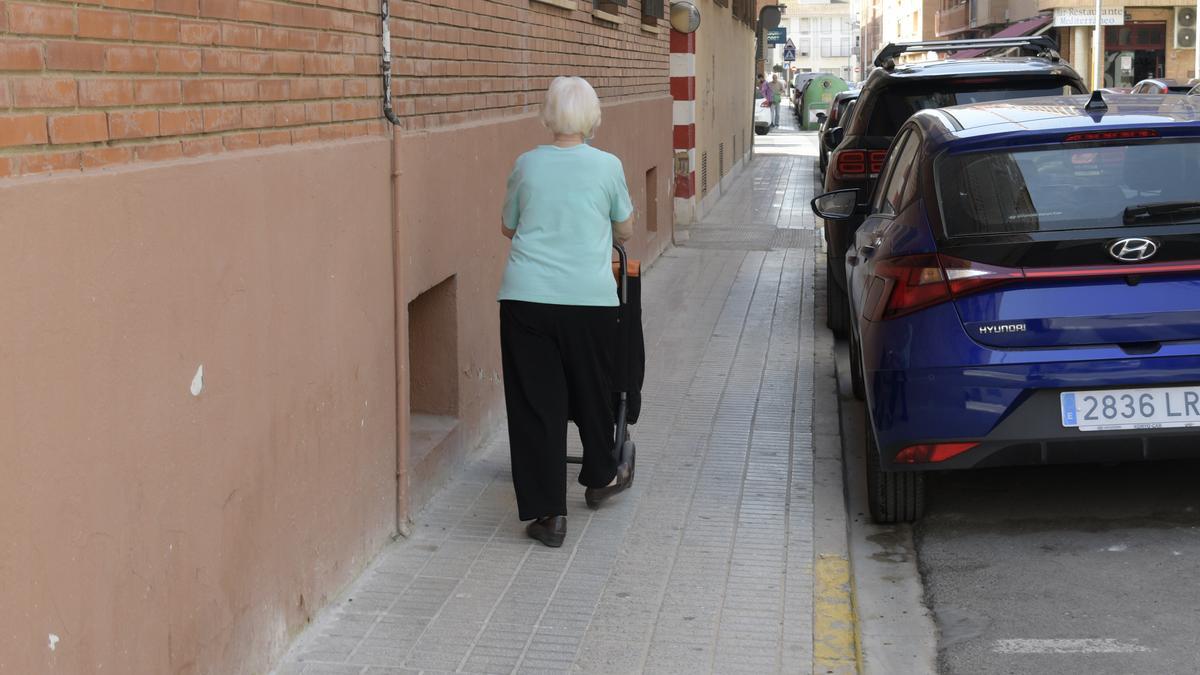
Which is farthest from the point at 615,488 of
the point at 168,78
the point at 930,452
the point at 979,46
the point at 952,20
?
the point at 952,20

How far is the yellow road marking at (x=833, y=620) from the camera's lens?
4582mm

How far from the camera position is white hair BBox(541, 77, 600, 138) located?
557 cm

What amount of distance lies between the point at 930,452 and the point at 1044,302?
66 cm

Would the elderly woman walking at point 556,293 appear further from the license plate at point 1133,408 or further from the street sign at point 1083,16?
the street sign at point 1083,16

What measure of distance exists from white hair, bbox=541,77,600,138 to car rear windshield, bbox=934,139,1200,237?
132 centimetres

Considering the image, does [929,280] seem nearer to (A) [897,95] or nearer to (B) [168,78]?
(B) [168,78]

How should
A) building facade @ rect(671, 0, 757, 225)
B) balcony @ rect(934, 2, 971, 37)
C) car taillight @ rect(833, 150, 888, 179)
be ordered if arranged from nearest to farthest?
car taillight @ rect(833, 150, 888, 179) < building facade @ rect(671, 0, 757, 225) < balcony @ rect(934, 2, 971, 37)

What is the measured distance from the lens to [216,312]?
3898 millimetres

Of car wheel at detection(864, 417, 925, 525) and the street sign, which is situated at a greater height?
the street sign

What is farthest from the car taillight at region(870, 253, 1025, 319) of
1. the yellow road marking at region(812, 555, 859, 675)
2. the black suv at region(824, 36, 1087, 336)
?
the black suv at region(824, 36, 1087, 336)

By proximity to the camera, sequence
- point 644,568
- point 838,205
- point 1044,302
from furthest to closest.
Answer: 1. point 838,205
2. point 644,568
3. point 1044,302

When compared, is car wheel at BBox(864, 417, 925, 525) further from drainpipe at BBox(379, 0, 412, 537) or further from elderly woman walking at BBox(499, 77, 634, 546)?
drainpipe at BBox(379, 0, 412, 537)

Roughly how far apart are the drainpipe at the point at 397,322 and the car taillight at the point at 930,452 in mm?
1791

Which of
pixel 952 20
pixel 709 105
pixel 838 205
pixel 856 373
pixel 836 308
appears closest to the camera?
pixel 838 205
